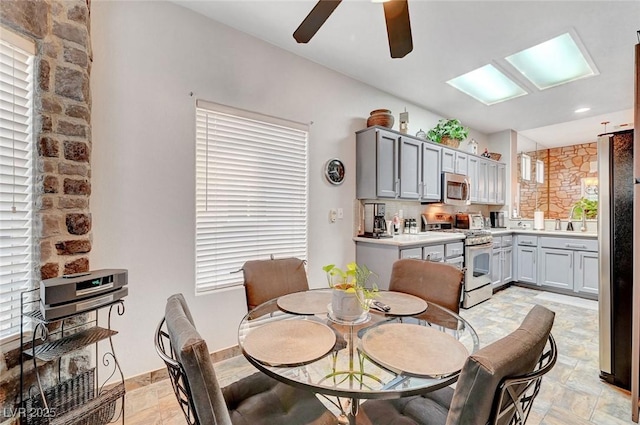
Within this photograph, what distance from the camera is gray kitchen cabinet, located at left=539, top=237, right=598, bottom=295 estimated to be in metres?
4.00

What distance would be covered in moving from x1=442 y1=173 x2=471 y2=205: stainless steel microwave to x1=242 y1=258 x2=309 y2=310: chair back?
9.38ft

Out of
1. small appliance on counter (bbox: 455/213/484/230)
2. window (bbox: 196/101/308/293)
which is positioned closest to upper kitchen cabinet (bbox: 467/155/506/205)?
small appliance on counter (bbox: 455/213/484/230)

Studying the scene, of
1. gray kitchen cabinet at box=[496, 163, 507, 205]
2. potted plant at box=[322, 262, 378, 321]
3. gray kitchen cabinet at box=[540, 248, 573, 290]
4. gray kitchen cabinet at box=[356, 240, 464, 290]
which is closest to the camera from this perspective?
potted plant at box=[322, 262, 378, 321]

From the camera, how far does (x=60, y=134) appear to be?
155cm

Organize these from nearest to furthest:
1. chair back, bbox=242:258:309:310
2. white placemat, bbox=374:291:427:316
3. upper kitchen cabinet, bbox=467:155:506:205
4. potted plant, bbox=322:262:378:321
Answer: potted plant, bbox=322:262:378:321 → white placemat, bbox=374:291:427:316 → chair back, bbox=242:258:309:310 → upper kitchen cabinet, bbox=467:155:506:205

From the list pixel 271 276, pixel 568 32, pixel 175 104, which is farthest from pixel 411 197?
pixel 175 104

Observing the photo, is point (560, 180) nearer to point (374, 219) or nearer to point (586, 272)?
point (586, 272)

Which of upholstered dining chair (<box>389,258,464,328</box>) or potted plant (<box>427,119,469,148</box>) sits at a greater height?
potted plant (<box>427,119,469,148</box>)

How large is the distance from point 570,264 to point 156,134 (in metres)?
5.72

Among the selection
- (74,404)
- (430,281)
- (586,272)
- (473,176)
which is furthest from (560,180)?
(74,404)

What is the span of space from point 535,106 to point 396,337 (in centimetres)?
459

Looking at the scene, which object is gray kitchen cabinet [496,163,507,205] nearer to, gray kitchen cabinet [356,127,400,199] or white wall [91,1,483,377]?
gray kitchen cabinet [356,127,400,199]

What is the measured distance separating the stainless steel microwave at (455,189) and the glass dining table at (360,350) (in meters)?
2.89

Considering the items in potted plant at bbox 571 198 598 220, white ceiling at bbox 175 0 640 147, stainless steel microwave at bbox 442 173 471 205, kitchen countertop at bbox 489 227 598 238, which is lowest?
kitchen countertop at bbox 489 227 598 238
